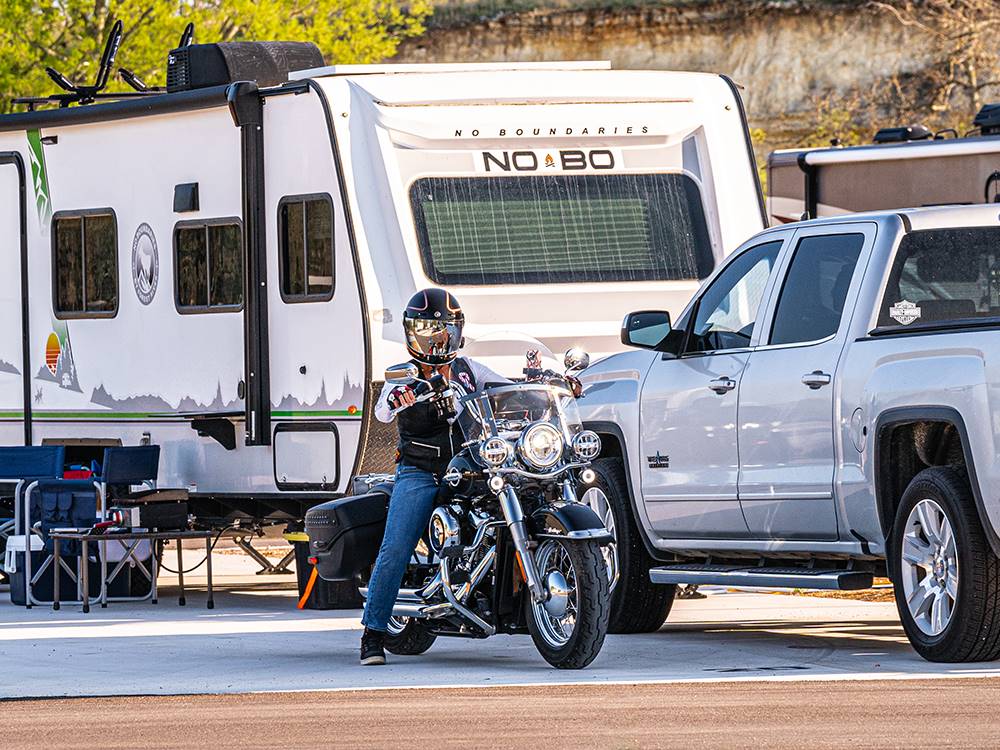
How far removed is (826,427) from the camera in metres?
10.6

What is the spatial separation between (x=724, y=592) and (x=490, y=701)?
6.25 meters

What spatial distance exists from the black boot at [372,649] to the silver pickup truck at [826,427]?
1.18 m

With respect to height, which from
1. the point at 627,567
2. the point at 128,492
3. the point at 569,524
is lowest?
the point at 627,567

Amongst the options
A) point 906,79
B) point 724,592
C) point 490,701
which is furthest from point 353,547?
point 906,79

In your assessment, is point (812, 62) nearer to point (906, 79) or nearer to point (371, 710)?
point (906, 79)

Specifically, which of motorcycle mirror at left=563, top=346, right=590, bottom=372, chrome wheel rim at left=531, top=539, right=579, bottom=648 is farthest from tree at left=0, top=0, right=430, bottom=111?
chrome wheel rim at left=531, top=539, right=579, bottom=648

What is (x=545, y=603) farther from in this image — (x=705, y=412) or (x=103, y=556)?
(x=103, y=556)

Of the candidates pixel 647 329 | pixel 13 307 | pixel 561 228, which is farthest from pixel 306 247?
pixel 647 329

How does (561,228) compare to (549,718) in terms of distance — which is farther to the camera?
(561,228)

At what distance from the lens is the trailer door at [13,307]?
647 inches

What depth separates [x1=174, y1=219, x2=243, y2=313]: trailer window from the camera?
14844 mm

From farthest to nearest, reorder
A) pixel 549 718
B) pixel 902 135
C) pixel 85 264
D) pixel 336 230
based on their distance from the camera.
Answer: pixel 902 135
pixel 85 264
pixel 336 230
pixel 549 718

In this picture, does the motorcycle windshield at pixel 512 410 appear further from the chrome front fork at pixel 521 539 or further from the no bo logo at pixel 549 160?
the no bo logo at pixel 549 160

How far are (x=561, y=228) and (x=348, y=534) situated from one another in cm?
395
